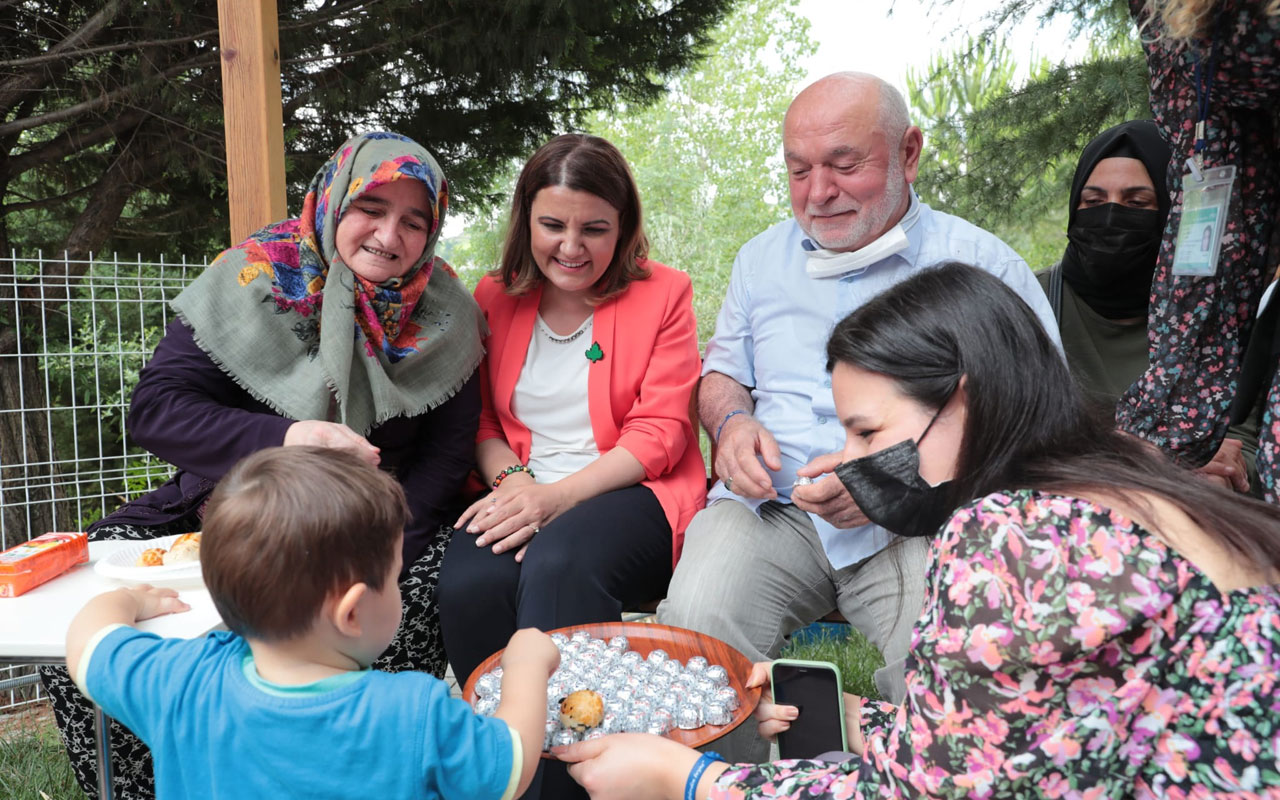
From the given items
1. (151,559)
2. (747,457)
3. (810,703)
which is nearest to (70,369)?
(151,559)

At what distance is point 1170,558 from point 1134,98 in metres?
3.42

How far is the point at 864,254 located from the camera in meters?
2.59

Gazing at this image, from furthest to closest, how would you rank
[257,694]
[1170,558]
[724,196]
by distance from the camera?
[724,196] → [257,694] → [1170,558]

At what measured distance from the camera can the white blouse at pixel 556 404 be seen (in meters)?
2.75

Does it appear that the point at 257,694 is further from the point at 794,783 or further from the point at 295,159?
the point at 295,159

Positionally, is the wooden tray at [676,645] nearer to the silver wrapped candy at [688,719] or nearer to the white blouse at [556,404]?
the silver wrapped candy at [688,719]

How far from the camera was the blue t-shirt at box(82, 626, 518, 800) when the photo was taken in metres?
1.31

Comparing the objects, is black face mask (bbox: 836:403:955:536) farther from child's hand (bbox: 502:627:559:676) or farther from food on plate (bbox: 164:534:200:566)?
food on plate (bbox: 164:534:200:566)

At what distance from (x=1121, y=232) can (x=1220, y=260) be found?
100 centimetres

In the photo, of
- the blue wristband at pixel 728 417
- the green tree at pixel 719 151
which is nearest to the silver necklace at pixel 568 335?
the blue wristband at pixel 728 417

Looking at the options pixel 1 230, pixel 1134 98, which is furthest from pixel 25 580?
pixel 1134 98

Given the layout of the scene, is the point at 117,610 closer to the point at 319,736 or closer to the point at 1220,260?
the point at 319,736

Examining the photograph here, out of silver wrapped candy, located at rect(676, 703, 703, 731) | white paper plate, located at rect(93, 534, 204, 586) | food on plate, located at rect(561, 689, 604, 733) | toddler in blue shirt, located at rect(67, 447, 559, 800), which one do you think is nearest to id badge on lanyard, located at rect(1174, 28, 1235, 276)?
silver wrapped candy, located at rect(676, 703, 703, 731)

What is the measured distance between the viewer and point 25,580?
5.93 feet
